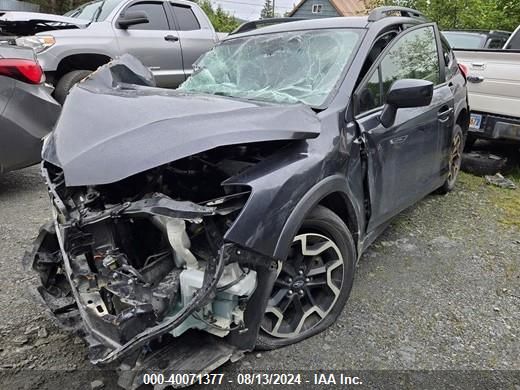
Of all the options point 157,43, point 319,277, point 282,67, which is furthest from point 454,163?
point 157,43

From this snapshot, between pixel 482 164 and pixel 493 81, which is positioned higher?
pixel 493 81

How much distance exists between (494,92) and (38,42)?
19.0 feet

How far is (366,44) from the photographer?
290 centimetres

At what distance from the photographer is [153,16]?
23.6 ft

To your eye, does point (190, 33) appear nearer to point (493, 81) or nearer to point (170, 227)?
point (493, 81)

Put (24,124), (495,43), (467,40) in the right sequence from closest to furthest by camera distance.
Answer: (24,124) → (467,40) → (495,43)

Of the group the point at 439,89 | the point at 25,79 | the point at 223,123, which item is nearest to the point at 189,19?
the point at 25,79

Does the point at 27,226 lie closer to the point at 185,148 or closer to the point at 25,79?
the point at 25,79

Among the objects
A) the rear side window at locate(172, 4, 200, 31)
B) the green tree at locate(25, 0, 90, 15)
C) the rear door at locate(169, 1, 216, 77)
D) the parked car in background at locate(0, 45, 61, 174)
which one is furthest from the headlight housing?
the green tree at locate(25, 0, 90, 15)

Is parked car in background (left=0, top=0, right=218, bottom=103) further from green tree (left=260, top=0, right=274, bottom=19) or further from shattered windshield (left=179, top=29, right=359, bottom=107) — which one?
green tree (left=260, top=0, right=274, bottom=19)

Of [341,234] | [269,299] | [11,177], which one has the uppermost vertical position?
[341,234]

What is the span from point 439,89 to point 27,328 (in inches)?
146

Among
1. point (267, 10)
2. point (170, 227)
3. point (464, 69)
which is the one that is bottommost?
point (267, 10)

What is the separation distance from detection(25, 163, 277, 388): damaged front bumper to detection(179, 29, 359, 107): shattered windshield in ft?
3.70
